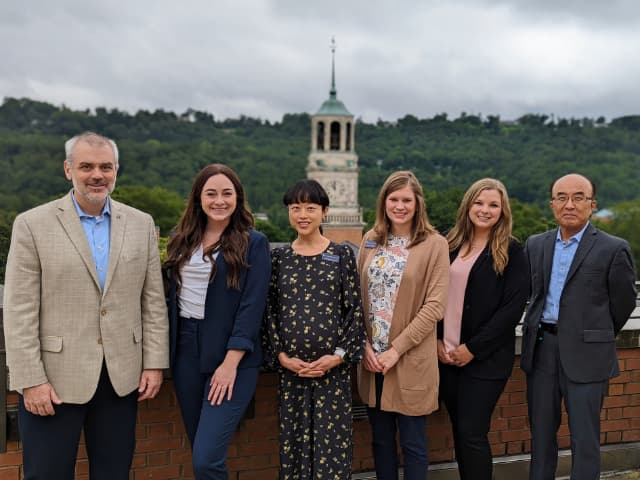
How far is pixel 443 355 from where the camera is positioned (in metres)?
3.84

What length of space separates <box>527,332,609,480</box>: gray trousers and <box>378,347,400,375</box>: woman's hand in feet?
3.18

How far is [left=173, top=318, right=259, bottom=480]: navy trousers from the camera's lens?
3.28 metres

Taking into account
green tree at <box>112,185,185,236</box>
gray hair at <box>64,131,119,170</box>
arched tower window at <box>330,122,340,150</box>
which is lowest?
gray hair at <box>64,131,119,170</box>

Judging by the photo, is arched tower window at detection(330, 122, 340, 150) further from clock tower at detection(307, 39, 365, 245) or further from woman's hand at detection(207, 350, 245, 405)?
woman's hand at detection(207, 350, 245, 405)

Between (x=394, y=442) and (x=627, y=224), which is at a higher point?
(x=627, y=224)

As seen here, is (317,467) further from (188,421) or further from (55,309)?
(55,309)

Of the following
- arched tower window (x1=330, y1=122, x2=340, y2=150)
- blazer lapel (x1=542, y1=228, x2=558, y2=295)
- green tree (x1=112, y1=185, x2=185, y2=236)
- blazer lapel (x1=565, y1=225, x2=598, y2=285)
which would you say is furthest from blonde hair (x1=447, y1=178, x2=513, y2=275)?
arched tower window (x1=330, y1=122, x2=340, y2=150)

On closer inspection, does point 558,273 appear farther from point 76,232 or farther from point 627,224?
point 627,224

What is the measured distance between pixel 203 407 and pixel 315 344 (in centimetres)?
67

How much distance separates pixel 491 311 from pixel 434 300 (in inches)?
15.7

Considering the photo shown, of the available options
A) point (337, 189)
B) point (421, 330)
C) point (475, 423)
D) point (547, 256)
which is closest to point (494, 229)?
point (547, 256)

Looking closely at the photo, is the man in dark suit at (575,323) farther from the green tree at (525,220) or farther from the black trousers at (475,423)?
the green tree at (525,220)

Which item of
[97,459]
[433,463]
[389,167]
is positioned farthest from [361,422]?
[389,167]

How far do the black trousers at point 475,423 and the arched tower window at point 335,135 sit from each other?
48178mm
